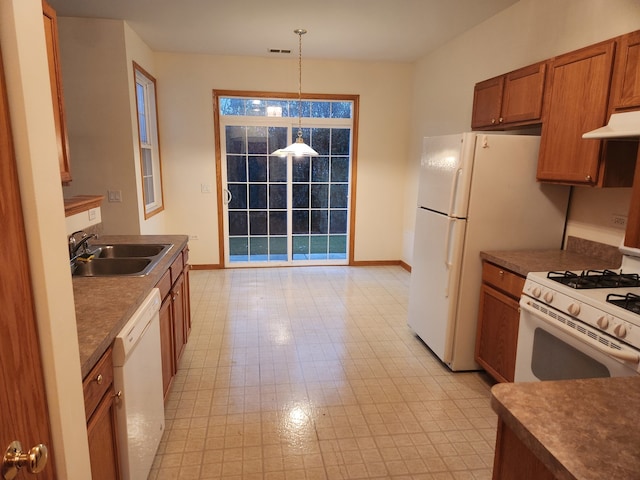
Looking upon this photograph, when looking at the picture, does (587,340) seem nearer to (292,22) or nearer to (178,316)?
(178,316)

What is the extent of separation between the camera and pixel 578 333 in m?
1.89

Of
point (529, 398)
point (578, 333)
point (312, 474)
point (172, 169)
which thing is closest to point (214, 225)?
point (172, 169)

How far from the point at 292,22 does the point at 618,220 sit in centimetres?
320

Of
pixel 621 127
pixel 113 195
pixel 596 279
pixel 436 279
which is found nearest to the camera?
pixel 621 127

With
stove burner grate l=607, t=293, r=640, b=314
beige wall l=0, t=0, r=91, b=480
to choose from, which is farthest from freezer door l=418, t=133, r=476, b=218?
beige wall l=0, t=0, r=91, b=480

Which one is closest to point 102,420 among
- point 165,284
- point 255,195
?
point 165,284

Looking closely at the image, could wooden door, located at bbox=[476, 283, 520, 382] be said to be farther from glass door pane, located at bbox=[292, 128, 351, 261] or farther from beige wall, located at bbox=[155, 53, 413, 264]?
glass door pane, located at bbox=[292, 128, 351, 261]

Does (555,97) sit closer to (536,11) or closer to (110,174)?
(536,11)

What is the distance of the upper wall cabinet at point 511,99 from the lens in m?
2.66

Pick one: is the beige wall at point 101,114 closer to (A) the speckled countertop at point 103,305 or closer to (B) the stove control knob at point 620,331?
(A) the speckled countertop at point 103,305

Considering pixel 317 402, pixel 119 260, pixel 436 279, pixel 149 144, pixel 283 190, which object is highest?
pixel 149 144

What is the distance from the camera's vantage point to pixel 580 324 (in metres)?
1.89

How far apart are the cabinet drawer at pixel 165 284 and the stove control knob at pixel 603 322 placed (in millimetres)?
2205

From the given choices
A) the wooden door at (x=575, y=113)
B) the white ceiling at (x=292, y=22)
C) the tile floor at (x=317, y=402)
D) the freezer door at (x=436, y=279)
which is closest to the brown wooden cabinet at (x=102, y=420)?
the tile floor at (x=317, y=402)
